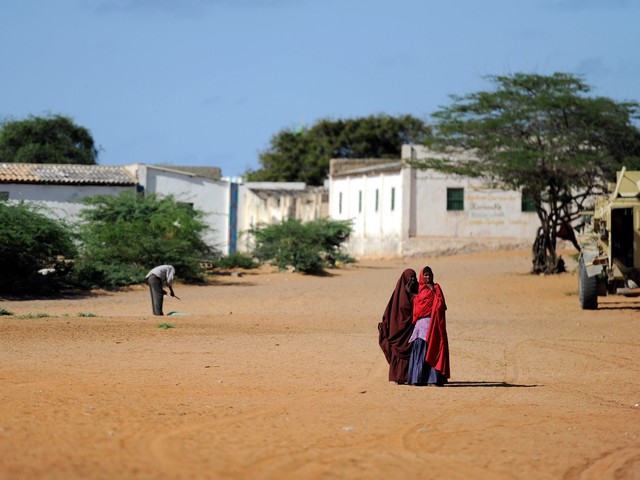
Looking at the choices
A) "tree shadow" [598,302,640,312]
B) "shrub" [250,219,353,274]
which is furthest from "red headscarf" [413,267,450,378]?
"shrub" [250,219,353,274]

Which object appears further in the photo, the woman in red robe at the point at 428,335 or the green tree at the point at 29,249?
the green tree at the point at 29,249

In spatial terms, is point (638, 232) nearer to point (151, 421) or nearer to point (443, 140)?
point (443, 140)

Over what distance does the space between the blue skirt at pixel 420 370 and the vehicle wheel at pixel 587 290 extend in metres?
12.6

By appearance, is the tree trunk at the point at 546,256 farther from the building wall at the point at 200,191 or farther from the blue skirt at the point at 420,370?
the blue skirt at the point at 420,370

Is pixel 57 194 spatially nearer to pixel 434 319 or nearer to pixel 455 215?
pixel 455 215

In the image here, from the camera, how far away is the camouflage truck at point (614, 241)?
2391cm

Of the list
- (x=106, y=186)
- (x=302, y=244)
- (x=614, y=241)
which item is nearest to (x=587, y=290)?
(x=614, y=241)

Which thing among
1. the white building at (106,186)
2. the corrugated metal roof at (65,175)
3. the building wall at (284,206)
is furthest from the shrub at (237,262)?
the building wall at (284,206)

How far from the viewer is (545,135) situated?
110 ft

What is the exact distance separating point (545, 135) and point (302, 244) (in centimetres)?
1043

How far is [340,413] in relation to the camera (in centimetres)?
1134

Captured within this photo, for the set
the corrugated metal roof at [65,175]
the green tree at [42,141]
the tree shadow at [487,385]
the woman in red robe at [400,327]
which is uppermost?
the green tree at [42,141]

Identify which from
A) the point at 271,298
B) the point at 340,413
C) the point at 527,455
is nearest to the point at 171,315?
the point at 271,298

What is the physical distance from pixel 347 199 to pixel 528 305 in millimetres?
28514
